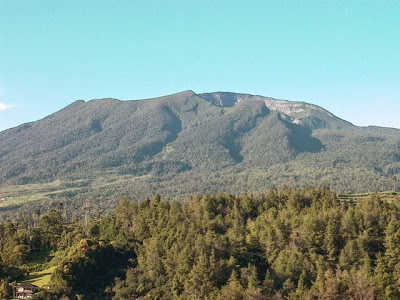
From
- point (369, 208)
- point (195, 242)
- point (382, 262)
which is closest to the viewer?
point (382, 262)

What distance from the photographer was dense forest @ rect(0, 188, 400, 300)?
5991 centimetres

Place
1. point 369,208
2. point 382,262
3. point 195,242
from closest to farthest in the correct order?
point 382,262 → point 195,242 → point 369,208

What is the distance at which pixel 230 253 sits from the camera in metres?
67.0

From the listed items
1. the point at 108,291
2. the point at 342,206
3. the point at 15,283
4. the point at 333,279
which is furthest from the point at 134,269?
the point at 342,206

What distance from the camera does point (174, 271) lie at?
2601 inches

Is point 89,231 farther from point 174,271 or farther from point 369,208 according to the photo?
point 369,208

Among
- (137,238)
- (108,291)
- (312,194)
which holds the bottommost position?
(108,291)

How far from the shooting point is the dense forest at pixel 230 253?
59906 mm

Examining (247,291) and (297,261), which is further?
(297,261)

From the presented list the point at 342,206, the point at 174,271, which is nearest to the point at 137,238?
the point at 174,271

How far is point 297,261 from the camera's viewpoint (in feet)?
208

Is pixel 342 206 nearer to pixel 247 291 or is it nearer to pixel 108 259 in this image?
pixel 247 291

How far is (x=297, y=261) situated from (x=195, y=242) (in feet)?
45.5

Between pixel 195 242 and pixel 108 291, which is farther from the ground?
pixel 195 242
